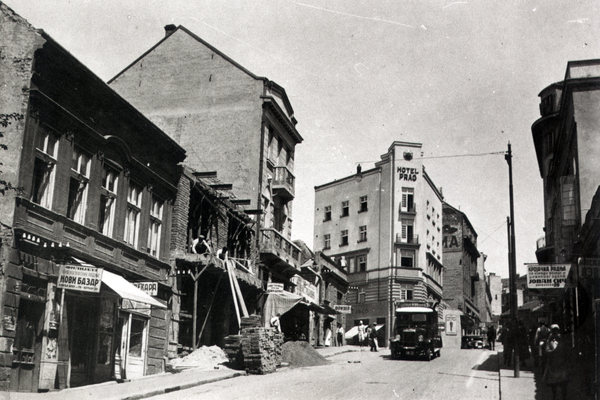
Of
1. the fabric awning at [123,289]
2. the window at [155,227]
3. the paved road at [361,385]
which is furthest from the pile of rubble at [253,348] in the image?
the fabric awning at [123,289]

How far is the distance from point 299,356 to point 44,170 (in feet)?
45.0

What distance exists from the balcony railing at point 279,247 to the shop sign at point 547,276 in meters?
14.8

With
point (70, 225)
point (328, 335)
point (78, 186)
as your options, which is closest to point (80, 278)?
point (70, 225)

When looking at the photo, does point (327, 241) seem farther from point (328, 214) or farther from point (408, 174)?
point (408, 174)

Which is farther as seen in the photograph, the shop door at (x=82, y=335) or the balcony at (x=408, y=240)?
the balcony at (x=408, y=240)

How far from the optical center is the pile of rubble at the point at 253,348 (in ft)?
70.1

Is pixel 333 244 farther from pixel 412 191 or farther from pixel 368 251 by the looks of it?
pixel 412 191

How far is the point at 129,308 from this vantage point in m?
19.4

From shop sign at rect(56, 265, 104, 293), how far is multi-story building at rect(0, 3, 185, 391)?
0.08ft

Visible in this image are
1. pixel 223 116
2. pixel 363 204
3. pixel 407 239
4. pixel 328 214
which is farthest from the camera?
pixel 328 214

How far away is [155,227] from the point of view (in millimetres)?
22438

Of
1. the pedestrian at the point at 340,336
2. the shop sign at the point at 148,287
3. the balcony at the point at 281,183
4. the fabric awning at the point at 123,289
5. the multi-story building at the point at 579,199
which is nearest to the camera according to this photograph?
the fabric awning at the point at 123,289

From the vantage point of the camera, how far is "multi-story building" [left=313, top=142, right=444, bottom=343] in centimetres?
6159

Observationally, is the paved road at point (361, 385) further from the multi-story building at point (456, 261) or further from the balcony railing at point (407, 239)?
the multi-story building at point (456, 261)
